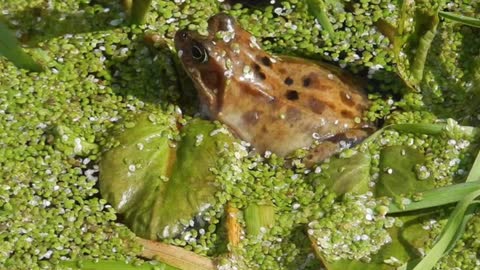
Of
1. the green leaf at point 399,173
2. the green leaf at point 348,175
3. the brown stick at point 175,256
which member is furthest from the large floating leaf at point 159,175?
the green leaf at point 399,173

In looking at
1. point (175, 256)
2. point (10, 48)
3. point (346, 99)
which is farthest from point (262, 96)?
point (10, 48)

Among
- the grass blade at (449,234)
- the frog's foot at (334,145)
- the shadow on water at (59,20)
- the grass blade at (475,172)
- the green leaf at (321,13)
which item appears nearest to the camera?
the grass blade at (449,234)

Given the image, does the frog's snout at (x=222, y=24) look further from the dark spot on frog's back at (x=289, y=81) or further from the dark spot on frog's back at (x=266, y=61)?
the dark spot on frog's back at (x=289, y=81)

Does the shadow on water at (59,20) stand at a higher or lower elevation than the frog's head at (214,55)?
lower

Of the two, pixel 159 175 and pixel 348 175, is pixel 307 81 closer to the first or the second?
pixel 348 175

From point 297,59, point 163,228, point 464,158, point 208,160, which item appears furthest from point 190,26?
point 464,158
